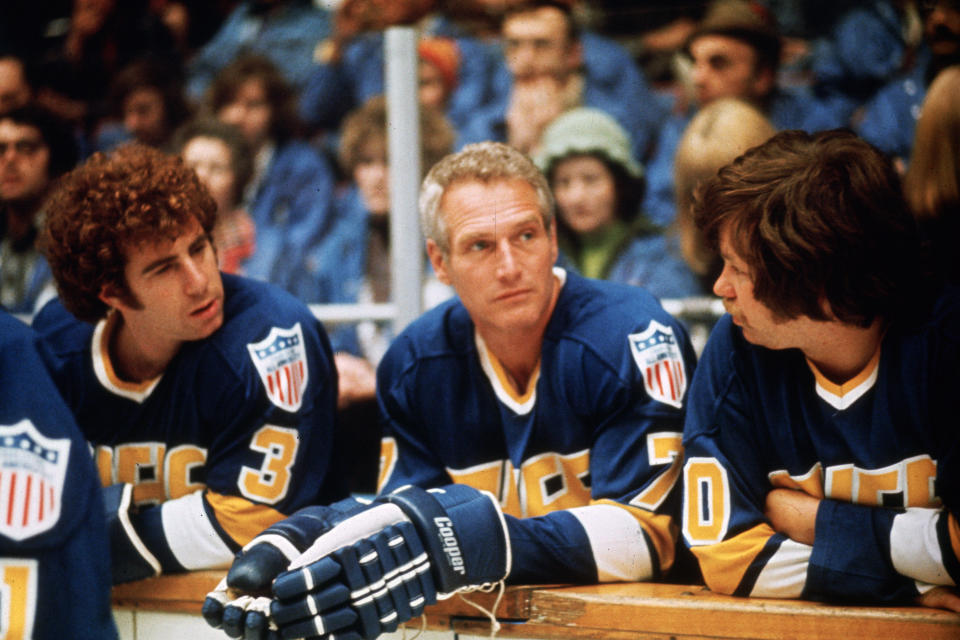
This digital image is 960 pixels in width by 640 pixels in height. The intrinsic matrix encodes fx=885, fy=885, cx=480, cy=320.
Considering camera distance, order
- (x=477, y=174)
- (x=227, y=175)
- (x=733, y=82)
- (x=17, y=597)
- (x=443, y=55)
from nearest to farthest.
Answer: (x=17, y=597), (x=477, y=174), (x=733, y=82), (x=443, y=55), (x=227, y=175)

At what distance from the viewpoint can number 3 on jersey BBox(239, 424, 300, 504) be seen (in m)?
1.42

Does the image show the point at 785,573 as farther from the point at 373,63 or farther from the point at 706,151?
the point at 373,63

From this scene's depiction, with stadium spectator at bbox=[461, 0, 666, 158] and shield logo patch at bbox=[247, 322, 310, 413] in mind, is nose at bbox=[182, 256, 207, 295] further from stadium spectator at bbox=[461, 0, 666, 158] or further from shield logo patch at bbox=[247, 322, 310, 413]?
stadium spectator at bbox=[461, 0, 666, 158]

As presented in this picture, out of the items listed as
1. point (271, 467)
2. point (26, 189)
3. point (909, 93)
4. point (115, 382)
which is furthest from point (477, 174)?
point (26, 189)

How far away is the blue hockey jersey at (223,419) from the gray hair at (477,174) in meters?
0.31

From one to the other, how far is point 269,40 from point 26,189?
77 centimetres

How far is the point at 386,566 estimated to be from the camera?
1.08 metres

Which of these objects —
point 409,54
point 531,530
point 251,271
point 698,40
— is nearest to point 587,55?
point 698,40

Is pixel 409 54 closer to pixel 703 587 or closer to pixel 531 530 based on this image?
pixel 531 530

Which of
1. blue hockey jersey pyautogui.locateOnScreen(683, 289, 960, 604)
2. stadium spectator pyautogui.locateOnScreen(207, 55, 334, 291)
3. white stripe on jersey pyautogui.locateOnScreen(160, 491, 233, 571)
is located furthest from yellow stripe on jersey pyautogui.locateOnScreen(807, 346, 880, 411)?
stadium spectator pyautogui.locateOnScreen(207, 55, 334, 291)

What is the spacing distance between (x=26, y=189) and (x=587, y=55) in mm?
1401

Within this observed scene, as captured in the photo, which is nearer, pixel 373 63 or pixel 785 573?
pixel 785 573

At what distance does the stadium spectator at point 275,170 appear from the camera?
237cm

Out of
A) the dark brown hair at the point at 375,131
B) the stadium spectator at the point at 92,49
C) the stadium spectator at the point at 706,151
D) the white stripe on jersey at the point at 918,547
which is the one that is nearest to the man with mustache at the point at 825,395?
the white stripe on jersey at the point at 918,547
